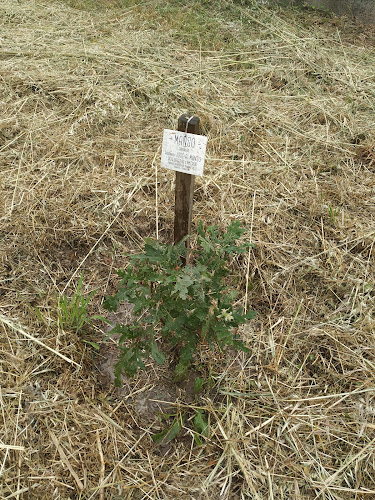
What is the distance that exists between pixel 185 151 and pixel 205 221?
2.79ft

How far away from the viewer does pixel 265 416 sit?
1875 millimetres

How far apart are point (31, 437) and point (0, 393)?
9.4 inches

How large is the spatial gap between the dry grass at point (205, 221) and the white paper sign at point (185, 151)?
769 mm

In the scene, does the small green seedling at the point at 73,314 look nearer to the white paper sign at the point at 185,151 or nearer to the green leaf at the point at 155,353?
the green leaf at the point at 155,353

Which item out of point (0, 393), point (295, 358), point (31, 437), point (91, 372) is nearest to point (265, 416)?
point (295, 358)

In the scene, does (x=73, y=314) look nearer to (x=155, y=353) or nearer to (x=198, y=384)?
(x=155, y=353)

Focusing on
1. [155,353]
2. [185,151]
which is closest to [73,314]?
[155,353]

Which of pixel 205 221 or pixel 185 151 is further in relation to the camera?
pixel 205 221

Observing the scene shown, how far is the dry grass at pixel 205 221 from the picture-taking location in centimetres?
172

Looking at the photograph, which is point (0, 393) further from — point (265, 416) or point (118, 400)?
point (265, 416)

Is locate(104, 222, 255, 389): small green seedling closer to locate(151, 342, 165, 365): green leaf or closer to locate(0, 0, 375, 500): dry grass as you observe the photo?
locate(151, 342, 165, 365): green leaf

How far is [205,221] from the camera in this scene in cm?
259

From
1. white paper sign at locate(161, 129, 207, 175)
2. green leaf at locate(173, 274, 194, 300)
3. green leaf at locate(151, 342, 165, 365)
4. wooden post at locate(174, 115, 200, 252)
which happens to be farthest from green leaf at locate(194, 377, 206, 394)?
white paper sign at locate(161, 129, 207, 175)

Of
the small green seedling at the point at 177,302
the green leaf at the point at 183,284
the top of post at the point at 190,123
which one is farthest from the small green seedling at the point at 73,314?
the top of post at the point at 190,123
